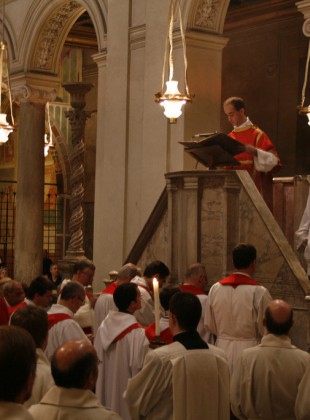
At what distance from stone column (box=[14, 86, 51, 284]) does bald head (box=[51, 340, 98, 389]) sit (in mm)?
15468

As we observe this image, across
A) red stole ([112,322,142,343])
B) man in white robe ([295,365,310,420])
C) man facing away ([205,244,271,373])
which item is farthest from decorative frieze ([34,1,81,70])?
man in white robe ([295,365,310,420])

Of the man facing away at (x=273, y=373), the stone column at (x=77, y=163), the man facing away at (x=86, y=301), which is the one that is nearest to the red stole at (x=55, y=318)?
the man facing away at (x=86, y=301)

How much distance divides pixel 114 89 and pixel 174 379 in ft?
36.7

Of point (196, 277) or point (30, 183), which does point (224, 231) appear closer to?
point (196, 277)

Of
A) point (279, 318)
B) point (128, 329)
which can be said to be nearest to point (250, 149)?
point (128, 329)

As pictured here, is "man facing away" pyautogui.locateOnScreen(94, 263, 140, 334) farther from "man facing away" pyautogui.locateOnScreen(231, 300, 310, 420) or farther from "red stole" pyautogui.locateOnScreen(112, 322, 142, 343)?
"man facing away" pyautogui.locateOnScreen(231, 300, 310, 420)

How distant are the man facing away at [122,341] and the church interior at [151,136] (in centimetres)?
222

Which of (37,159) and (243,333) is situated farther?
(37,159)

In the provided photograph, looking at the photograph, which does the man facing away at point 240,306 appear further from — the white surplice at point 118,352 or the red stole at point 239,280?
the white surplice at point 118,352

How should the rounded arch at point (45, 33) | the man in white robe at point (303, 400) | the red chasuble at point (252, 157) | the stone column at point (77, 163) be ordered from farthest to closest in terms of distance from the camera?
the rounded arch at point (45, 33), the stone column at point (77, 163), the red chasuble at point (252, 157), the man in white robe at point (303, 400)

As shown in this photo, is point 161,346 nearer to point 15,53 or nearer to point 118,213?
point 118,213

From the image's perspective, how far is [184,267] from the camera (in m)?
10.0

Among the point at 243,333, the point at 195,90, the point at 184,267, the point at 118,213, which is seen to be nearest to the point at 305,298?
the point at 243,333

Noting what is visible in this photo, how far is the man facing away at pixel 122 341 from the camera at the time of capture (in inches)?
262
